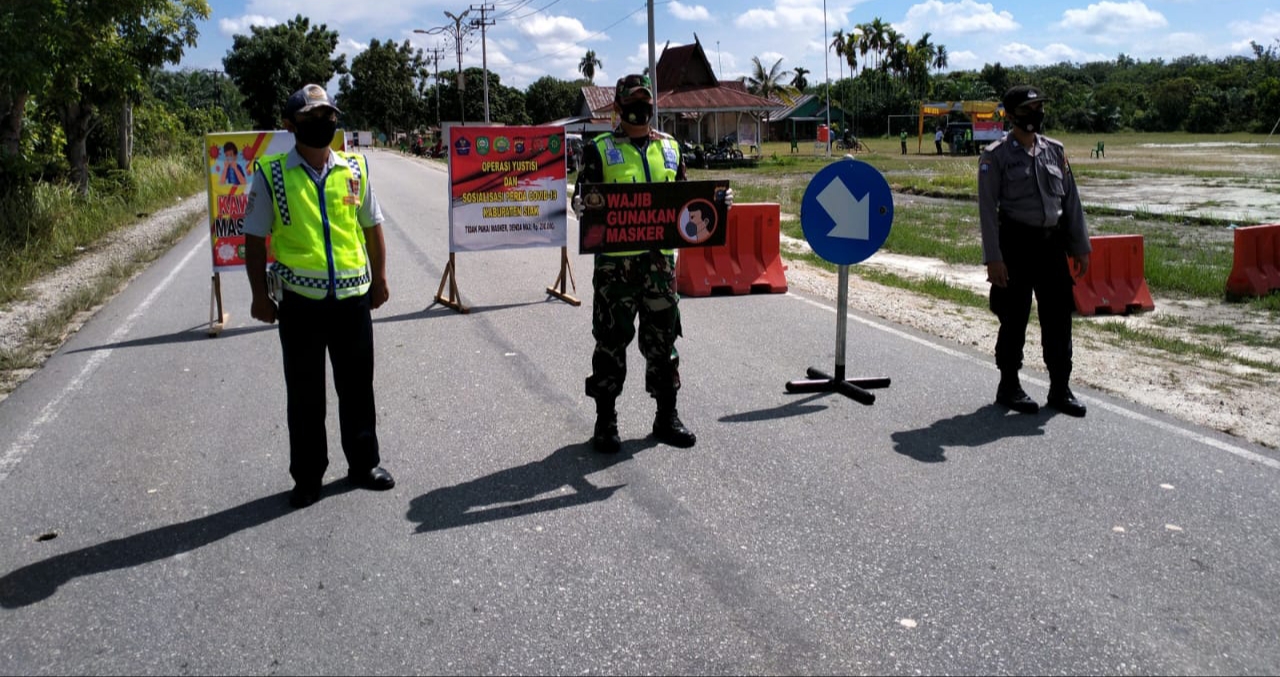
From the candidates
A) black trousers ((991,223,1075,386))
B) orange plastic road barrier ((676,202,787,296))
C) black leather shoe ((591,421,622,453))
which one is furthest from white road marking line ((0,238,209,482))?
black trousers ((991,223,1075,386))

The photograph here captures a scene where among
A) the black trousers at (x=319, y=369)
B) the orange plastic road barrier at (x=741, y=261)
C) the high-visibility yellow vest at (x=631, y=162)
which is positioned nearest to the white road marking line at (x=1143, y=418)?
the orange plastic road barrier at (x=741, y=261)

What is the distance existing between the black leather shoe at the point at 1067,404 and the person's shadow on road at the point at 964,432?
219 mm

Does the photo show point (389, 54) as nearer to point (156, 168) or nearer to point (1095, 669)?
point (156, 168)

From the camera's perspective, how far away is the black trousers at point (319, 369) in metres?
4.79

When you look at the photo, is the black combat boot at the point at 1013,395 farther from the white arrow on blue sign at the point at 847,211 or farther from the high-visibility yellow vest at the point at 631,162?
the high-visibility yellow vest at the point at 631,162

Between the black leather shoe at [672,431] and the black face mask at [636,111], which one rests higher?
the black face mask at [636,111]

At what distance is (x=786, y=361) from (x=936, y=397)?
1382 mm

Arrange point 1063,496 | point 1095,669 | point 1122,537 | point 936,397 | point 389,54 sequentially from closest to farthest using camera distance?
point 1095,669 → point 1122,537 → point 1063,496 → point 936,397 → point 389,54

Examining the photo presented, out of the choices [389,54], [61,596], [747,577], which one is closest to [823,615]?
[747,577]

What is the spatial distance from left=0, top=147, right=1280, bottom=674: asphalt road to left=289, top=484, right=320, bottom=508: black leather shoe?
97mm

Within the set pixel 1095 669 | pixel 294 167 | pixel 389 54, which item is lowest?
pixel 1095 669

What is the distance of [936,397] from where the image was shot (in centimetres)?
672

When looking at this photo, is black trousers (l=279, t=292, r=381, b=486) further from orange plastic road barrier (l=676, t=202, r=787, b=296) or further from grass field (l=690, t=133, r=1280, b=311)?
grass field (l=690, t=133, r=1280, b=311)

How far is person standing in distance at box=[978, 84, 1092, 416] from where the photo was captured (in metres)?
6.22
